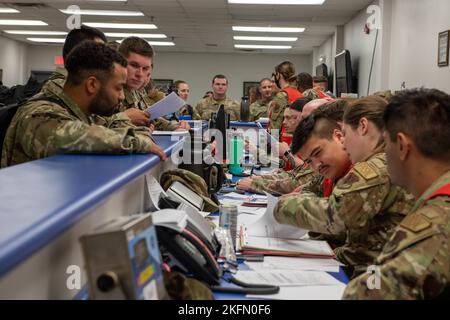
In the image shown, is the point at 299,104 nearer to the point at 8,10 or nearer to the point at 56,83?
the point at 56,83

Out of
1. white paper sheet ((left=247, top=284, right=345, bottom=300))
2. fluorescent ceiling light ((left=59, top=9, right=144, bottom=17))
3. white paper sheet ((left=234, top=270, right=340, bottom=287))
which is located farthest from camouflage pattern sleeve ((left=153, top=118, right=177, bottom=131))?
fluorescent ceiling light ((left=59, top=9, right=144, bottom=17))

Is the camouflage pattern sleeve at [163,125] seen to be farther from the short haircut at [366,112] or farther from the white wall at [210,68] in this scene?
the white wall at [210,68]

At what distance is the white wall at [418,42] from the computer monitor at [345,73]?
1.56 metres

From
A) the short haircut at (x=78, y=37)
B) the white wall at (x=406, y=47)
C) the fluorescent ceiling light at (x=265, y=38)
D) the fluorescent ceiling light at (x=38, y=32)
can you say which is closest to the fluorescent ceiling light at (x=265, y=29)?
the fluorescent ceiling light at (x=265, y=38)

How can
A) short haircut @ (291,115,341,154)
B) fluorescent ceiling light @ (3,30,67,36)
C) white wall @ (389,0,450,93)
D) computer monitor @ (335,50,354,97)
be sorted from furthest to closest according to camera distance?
fluorescent ceiling light @ (3,30,67,36) < computer monitor @ (335,50,354,97) < white wall @ (389,0,450,93) < short haircut @ (291,115,341,154)

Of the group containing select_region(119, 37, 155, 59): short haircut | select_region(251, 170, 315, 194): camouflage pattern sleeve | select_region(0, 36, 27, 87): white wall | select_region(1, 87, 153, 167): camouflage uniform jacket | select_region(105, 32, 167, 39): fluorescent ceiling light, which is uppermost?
select_region(105, 32, 167, 39): fluorescent ceiling light

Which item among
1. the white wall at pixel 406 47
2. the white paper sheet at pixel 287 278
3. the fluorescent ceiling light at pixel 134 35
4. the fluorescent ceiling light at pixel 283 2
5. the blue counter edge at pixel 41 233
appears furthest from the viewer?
the fluorescent ceiling light at pixel 134 35

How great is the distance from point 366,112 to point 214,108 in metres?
5.07

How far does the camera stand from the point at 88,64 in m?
1.96

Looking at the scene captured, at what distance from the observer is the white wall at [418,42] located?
189 inches

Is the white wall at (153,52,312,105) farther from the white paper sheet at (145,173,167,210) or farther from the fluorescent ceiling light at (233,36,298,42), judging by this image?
the white paper sheet at (145,173,167,210)

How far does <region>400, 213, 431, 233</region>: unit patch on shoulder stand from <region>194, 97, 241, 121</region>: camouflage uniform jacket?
538 cm

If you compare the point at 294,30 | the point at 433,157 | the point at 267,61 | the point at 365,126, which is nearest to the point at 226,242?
the point at 365,126

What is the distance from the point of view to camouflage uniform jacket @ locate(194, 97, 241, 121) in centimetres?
658
